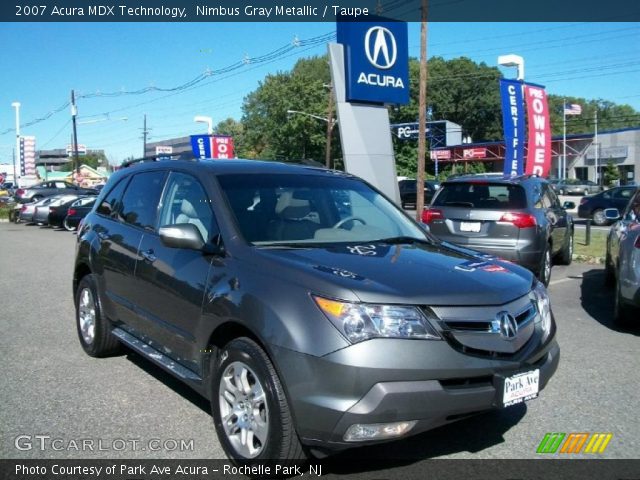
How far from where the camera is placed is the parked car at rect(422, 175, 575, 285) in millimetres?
8711

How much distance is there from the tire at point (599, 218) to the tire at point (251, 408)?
23.0 metres

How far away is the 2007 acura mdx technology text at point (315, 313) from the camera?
2895 millimetres

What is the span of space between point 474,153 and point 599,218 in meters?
38.6

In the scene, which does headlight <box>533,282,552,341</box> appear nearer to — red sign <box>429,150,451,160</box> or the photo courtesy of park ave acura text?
the photo courtesy of park ave acura text

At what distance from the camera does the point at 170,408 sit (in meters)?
4.34

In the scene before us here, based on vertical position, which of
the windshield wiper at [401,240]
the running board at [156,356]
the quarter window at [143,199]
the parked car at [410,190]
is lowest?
the running board at [156,356]

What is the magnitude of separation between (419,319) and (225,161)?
2.29m

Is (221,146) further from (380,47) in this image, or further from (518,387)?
(518,387)

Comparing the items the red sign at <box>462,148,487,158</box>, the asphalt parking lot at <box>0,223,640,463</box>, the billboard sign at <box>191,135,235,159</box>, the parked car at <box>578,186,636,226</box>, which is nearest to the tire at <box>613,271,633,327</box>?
the asphalt parking lot at <box>0,223,640,463</box>

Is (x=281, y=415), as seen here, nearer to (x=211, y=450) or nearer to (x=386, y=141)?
(x=211, y=450)

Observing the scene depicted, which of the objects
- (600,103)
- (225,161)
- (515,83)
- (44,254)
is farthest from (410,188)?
(600,103)

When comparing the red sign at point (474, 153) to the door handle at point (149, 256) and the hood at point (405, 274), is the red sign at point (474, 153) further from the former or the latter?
the door handle at point (149, 256)

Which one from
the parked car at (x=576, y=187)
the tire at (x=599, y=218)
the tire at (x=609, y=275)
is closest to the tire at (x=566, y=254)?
the tire at (x=609, y=275)

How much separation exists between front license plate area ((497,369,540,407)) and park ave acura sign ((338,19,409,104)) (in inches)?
450
